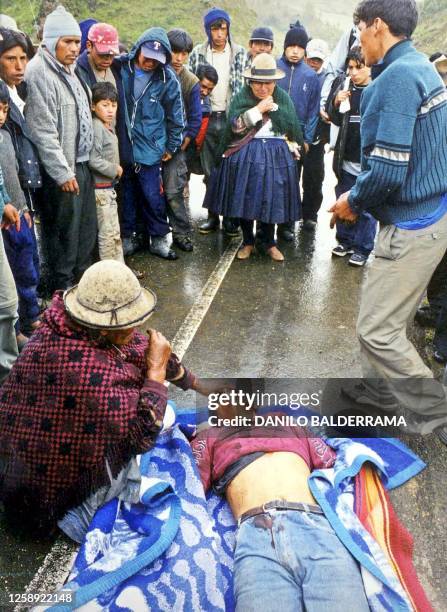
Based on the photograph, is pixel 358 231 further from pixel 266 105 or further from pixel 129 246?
pixel 129 246

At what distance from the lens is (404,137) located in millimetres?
2709

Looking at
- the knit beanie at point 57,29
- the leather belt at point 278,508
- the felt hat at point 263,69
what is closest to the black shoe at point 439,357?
the leather belt at point 278,508

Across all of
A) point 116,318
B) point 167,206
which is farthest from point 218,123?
point 116,318

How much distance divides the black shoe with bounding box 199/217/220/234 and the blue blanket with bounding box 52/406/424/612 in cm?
387

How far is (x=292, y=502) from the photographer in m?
2.45

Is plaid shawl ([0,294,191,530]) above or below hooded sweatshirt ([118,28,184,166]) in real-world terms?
below

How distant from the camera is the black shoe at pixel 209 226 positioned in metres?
6.40

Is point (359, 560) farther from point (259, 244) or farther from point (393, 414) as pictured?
point (259, 244)

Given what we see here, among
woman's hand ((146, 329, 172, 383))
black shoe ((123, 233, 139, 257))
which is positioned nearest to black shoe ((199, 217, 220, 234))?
black shoe ((123, 233, 139, 257))

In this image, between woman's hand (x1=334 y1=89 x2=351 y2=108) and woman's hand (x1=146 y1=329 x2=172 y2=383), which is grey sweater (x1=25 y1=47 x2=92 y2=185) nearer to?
woman's hand (x1=146 y1=329 x2=172 y2=383)

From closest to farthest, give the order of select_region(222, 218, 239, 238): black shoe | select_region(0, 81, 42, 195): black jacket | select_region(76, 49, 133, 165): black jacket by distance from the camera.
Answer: select_region(0, 81, 42, 195): black jacket < select_region(76, 49, 133, 165): black jacket < select_region(222, 218, 239, 238): black shoe

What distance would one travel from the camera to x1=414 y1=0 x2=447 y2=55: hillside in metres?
18.7

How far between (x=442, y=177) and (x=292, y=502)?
185cm

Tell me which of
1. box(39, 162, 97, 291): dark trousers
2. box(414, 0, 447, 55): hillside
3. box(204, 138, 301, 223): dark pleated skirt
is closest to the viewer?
box(39, 162, 97, 291): dark trousers
